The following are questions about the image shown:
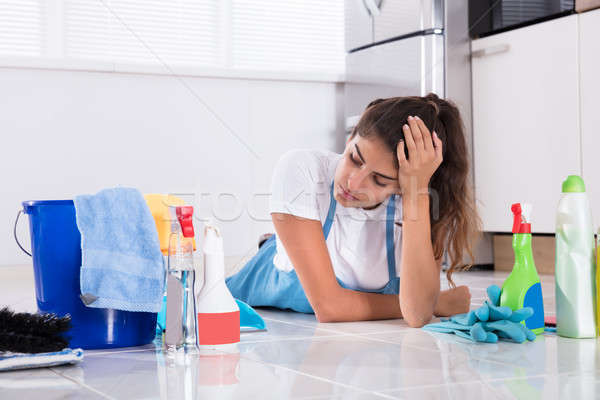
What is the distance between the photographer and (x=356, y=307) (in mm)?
1455

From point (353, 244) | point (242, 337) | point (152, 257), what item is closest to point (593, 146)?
point (353, 244)

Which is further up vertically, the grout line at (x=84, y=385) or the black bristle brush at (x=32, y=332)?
the black bristle brush at (x=32, y=332)

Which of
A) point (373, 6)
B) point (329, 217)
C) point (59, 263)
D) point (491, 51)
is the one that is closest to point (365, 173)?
point (329, 217)

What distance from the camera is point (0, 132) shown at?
249cm

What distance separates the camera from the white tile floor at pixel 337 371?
2.76 ft

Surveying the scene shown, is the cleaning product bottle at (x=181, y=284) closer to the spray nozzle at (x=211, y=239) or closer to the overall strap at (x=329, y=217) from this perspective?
the spray nozzle at (x=211, y=239)

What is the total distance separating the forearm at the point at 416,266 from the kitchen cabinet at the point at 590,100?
1.18m

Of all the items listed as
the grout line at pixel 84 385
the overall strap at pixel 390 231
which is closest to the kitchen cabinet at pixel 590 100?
the overall strap at pixel 390 231

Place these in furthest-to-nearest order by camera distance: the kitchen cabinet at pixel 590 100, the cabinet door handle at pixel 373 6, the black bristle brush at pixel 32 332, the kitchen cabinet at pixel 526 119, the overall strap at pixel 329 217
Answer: the cabinet door handle at pixel 373 6, the kitchen cabinet at pixel 526 119, the kitchen cabinet at pixel 590 100, the overall strap at pixel 329 217, the black bristle brush at pixel 32 332

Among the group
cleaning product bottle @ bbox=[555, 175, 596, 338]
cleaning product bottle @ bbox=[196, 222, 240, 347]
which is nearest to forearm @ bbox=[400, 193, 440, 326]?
cleaning product bottle @ bbox=[555, 175, 596, 338]

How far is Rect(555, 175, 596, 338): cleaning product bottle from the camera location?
119 centimetres

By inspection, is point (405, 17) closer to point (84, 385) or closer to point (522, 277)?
point (522, 277)

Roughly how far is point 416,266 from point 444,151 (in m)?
0.24

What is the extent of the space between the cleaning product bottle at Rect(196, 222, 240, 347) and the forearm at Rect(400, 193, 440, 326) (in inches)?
14.7
